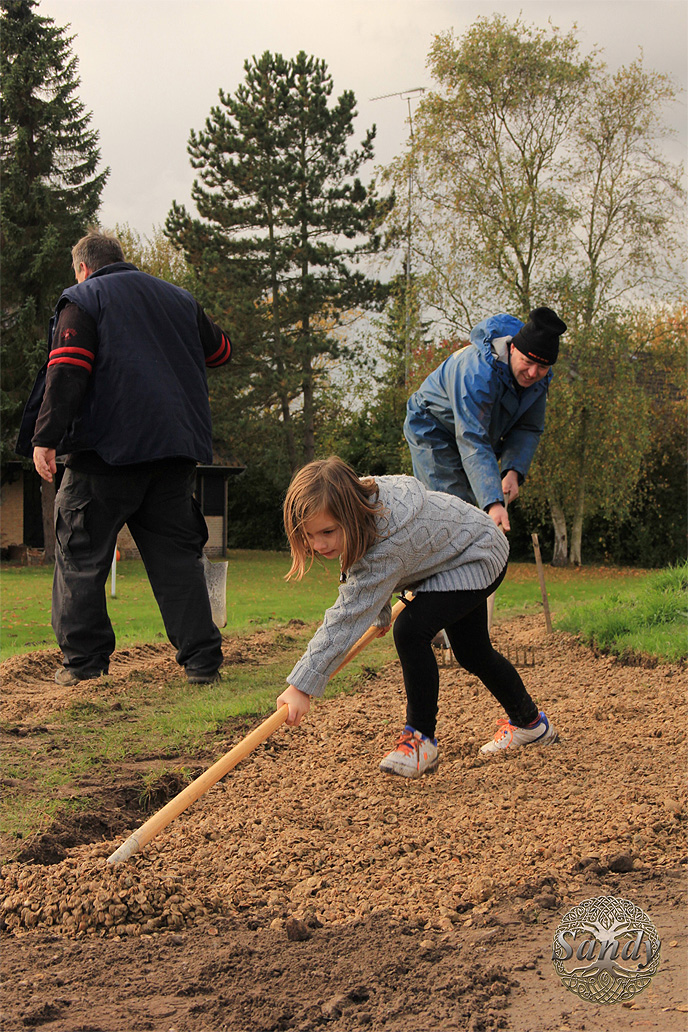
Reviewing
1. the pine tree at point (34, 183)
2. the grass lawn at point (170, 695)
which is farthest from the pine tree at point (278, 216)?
the grass lawn at point (170, 695)

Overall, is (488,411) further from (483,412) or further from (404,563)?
(404,563)

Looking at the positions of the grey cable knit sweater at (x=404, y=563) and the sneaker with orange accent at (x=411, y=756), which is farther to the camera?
the sneaker with orange accent at (x=411, y=756)

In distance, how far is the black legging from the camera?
130 inches

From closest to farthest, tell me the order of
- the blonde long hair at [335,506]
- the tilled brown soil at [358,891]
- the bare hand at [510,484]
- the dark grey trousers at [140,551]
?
1. the tilled brown soil at [358,891]
2. the blonde long hair at [335,506]
3. the bare hand at [510,484]
4. the dark grey trousers at [140,551]

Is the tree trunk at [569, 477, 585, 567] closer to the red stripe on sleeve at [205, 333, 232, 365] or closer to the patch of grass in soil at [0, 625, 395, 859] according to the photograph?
the patch of grass in soil at [0, 625, 395, 859]

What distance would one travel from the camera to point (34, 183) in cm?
1980

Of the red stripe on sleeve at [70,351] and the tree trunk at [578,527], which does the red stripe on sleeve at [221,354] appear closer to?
the red stripe on sleeve at [70,351]

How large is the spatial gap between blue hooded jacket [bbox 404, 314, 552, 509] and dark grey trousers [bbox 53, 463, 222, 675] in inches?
56.1

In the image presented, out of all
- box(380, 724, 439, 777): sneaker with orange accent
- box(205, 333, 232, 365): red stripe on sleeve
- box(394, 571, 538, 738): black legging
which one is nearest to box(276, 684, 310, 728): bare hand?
box(394, 571, 538, 738): black legging

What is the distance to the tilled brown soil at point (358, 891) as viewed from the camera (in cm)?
190

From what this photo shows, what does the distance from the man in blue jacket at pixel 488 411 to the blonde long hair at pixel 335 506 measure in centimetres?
122

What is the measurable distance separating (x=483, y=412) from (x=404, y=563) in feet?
4.83

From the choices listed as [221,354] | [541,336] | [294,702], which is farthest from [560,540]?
[294,702]

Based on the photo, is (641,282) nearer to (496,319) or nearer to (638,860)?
(496,319)
